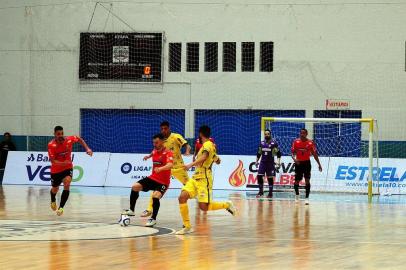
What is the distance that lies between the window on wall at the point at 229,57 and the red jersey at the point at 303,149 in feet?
46.5

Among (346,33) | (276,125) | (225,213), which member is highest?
(346,33)

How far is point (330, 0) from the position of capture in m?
41.3

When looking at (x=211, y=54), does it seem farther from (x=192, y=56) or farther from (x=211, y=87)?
(x=211, y=87)

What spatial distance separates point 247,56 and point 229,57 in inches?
33.1

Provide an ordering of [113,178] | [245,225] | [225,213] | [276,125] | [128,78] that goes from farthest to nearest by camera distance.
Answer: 1. [128,78]
2. [276,125]
3. [113,178]
4. [225,213]
5. [245,225]

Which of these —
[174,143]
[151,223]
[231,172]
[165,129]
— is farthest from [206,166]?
[231,172]

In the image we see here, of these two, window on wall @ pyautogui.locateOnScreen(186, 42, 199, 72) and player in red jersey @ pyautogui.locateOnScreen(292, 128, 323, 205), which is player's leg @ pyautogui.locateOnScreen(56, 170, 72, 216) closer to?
player in red jersey @ pyautogui.locateOnScreen(292, 128, 323, 205)

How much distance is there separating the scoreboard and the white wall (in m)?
0.46

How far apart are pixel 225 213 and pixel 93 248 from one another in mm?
9210

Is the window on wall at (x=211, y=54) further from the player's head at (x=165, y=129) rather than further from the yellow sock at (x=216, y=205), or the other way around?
the yellow sock at (x=216, y=205)

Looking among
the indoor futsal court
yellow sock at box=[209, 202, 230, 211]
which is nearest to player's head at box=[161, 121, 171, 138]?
yellow sock at box=[209, 202, 230, 211]

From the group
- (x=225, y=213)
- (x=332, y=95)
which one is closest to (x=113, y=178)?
(x=332, y=95)

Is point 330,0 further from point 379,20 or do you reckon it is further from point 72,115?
point 72,115

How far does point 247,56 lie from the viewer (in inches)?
1655
